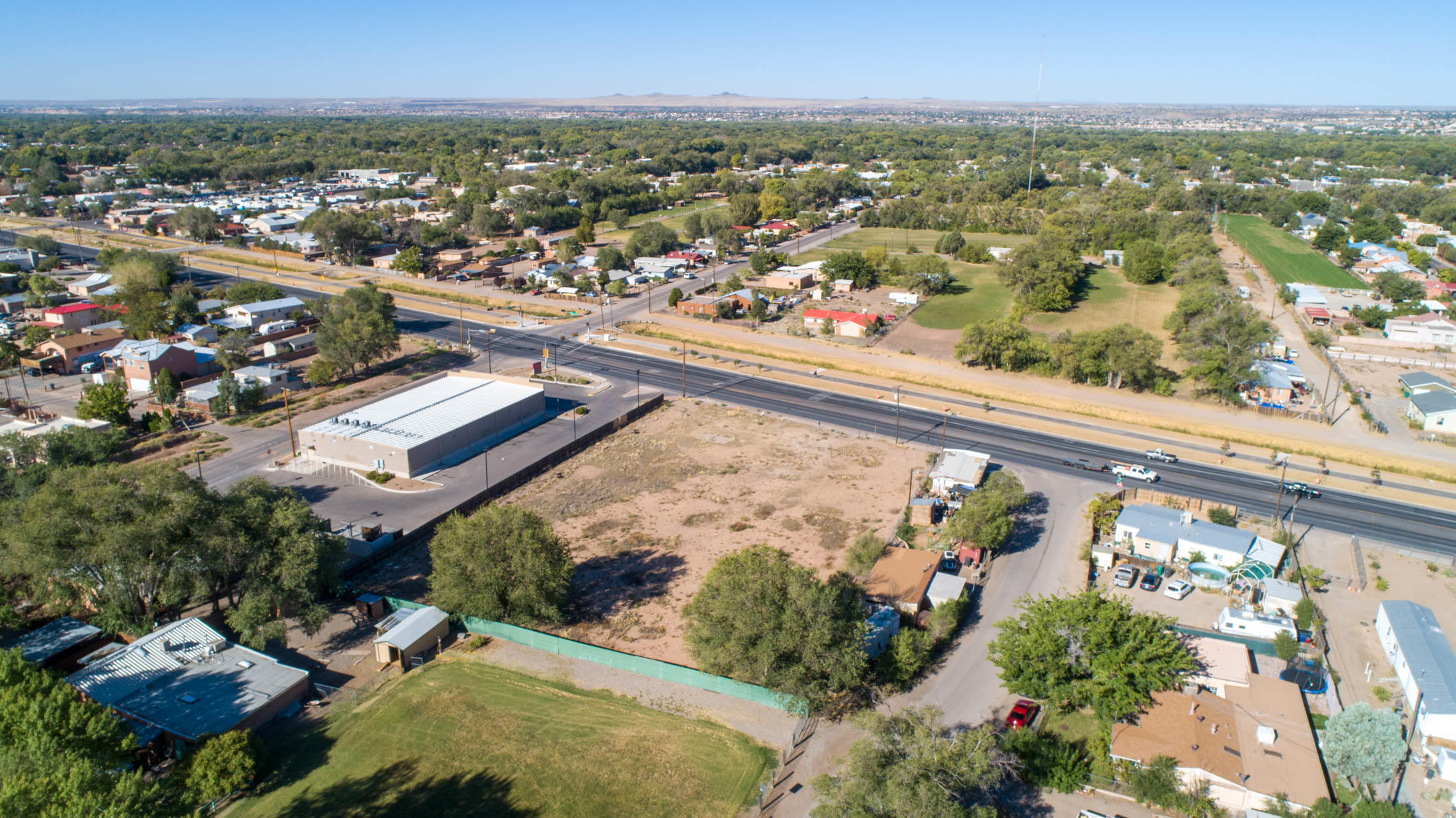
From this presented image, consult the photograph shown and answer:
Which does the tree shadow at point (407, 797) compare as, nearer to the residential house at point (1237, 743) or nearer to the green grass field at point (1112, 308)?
the residential house at point (1237, 743)

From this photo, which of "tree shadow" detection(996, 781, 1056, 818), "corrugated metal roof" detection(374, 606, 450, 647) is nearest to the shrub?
"tree shadow" detection(996, 781, 1056, 818)

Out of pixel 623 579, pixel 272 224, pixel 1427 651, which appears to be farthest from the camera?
pixel 272 224

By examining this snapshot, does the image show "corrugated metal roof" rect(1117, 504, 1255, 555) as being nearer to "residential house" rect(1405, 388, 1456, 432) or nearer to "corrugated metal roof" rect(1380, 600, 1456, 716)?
"corrugated metal roof" rect(1380, 600, 1456, 716)

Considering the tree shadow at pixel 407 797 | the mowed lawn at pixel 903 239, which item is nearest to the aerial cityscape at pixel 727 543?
the tree shadow at pixel 407 797

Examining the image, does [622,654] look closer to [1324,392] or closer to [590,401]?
[590,401]

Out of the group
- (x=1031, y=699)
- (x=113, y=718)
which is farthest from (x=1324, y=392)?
(x=113, y=718)

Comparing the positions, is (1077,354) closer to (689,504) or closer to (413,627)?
(689,504)

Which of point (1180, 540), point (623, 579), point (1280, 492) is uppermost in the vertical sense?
point (1280, 492)

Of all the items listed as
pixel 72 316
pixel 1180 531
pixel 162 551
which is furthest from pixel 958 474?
pixel 72 316
